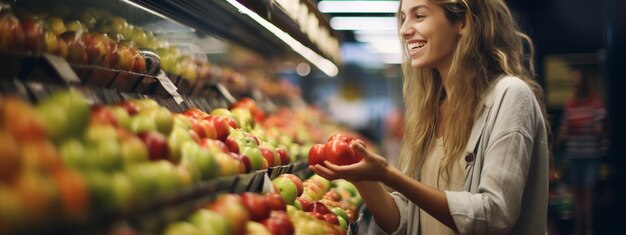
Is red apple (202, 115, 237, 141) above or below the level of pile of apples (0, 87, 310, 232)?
below

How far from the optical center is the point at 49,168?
1260mm

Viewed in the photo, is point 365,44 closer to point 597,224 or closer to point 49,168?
point 597,224

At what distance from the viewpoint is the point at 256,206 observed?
6.96 feet

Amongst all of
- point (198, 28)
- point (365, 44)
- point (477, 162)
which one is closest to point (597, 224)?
point (198, 28)

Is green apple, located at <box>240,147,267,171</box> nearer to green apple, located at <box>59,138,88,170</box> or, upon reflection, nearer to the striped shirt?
green apple, located at <box>59,138,88,170</box>

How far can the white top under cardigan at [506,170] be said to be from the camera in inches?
88.5

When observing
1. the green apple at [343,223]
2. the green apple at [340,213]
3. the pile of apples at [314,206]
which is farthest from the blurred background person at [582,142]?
the green apple at [343,223]

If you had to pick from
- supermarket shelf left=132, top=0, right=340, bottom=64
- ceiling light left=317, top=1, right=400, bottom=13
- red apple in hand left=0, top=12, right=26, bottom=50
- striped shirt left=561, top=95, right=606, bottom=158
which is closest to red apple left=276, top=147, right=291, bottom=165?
supermarket shelf left=132, top=0, right=340, bottom=64

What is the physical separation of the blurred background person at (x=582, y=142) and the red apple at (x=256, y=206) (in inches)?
A: 242

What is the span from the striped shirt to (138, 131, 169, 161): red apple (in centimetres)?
659

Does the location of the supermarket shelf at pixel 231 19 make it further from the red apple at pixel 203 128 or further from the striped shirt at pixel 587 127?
the striped shirt at pixel 587 127

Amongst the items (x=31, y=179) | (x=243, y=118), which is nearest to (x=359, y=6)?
(x=243, y=118)

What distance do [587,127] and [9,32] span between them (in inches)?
269

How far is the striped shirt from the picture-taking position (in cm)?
738
